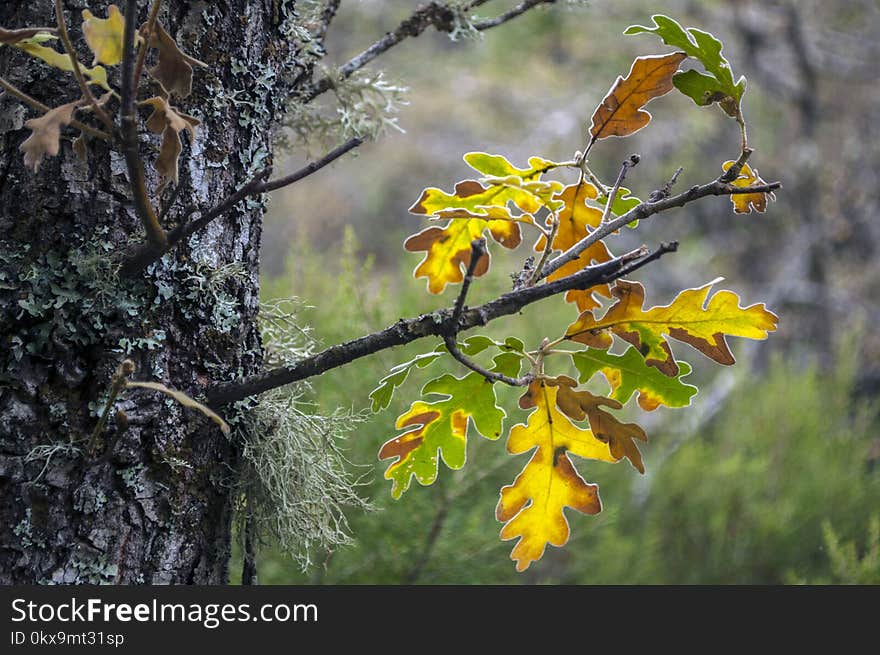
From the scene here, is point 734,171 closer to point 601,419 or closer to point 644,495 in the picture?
point 601,419

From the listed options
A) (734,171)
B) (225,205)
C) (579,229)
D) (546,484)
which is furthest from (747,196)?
(225,205)

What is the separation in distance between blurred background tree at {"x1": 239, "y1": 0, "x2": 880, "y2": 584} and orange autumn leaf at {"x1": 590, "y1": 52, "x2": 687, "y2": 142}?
37 cm

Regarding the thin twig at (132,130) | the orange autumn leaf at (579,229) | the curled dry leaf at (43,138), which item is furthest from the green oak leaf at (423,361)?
the curled dry leaf at (43,138)

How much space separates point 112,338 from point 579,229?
0.47 metres

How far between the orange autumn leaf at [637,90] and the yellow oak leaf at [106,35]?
1.37 ft

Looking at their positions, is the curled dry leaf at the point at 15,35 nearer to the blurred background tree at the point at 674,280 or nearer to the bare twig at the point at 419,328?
the bare twig at the point at 419,328

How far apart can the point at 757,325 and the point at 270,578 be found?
123 centimetres

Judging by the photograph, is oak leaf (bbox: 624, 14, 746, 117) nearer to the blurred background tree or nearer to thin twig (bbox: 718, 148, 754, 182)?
thin twig (bbox: 718, 148, 754, 182)

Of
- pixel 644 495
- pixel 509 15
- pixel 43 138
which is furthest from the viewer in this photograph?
pixel 644 495

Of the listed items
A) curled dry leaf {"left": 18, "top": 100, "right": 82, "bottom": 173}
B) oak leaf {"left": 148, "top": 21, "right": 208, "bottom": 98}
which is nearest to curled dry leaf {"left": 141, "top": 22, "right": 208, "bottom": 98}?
oak leaf {"left": 148, "top": 21, "right": 208, "bottom": 98}

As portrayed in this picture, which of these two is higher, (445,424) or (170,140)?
(170,140)

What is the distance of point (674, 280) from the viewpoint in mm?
4238

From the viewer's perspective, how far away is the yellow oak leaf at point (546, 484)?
2.58ft

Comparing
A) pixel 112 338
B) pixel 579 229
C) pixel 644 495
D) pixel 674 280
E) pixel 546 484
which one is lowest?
pixel 546 484
